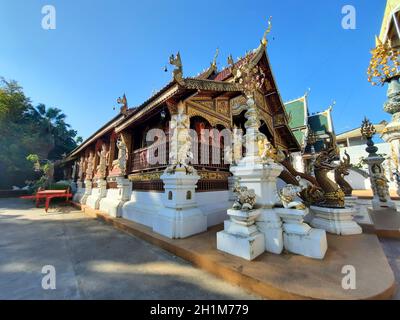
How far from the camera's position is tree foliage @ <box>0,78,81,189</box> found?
19312mm

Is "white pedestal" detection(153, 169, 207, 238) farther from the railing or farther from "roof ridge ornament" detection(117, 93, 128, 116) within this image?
"roof ridge ornament" detection(117, 93, 128, 116)

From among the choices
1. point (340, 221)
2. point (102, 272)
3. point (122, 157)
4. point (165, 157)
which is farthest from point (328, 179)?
point (122, 157)

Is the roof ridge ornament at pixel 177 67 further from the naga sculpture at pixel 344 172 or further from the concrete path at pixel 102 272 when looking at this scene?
the naga sculpture at pixel 344 172

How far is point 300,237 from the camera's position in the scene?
2873 millimetres

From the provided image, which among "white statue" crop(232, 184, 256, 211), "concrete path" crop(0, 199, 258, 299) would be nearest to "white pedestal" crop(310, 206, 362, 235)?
"white statue" crop(232, 184, 256, 211)

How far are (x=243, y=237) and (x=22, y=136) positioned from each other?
92.8 ft

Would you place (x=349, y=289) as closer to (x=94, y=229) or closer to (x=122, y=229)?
(x=122, y=229)

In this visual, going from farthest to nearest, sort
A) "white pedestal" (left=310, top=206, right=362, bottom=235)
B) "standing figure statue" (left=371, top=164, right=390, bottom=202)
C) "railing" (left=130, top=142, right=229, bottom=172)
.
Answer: "standing figure statue" (left=371, top=164, right=390, bottom=202) → "railing" (left=130, top=142, right=229, bottom=172) → "white pedestal" (left=310, top=206, right=362, bottom=235)

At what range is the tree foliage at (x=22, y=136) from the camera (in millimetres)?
19312

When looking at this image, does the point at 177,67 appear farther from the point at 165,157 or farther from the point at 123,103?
the point at 123,103

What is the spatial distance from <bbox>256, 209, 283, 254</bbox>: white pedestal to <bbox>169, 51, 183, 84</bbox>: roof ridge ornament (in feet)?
11.4

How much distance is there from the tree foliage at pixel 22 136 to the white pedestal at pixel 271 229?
2693cm

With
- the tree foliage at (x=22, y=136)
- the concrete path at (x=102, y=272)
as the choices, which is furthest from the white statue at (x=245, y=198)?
the tree foliage at (x=22, y=136)
